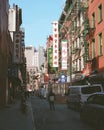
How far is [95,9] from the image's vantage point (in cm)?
→ 4819

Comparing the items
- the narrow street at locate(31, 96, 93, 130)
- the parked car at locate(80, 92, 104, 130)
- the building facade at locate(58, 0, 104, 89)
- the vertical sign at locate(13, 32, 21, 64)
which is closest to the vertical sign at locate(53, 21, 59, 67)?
the building facade at locate(58, 0, 104, 89)

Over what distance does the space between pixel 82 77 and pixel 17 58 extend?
8.41 m

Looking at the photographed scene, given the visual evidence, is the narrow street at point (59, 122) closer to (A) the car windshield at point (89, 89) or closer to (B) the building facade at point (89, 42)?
(A) the car windshield at point (89, 89)

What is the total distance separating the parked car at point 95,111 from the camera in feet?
61.0

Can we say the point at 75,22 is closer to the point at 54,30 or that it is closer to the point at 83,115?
the point at 54,30

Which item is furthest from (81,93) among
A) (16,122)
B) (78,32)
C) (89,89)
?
(78,32)

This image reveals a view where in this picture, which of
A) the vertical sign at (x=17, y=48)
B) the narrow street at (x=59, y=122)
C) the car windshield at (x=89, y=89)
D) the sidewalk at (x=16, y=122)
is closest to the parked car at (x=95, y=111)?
the narrow street at (x=59, y=122)

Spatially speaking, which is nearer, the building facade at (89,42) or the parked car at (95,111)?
the parked car at (95,111)

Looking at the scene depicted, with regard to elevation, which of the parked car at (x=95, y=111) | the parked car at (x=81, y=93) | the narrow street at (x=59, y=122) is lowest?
the narrow street at (x=59, y=122)

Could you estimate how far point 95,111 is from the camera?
19859 mm

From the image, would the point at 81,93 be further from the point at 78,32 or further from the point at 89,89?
the point at 78,32

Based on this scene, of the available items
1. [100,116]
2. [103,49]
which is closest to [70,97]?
[103,49]

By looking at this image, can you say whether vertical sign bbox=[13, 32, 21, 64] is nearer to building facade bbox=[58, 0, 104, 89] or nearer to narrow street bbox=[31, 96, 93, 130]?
building facade bbox=[58, 0, 104, 89]

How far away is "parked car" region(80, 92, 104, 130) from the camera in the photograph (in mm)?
18578
